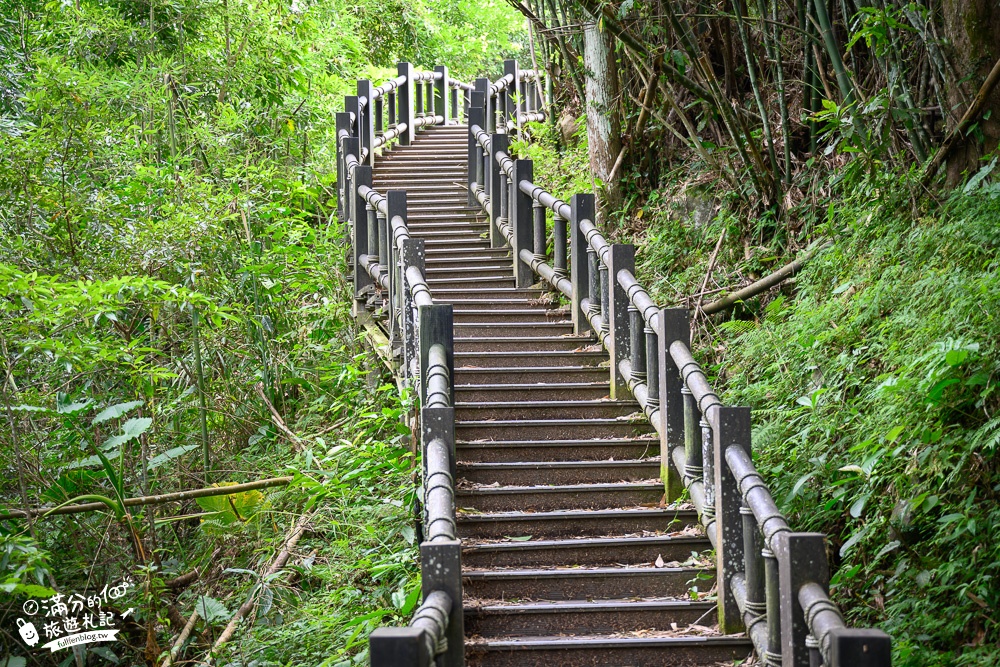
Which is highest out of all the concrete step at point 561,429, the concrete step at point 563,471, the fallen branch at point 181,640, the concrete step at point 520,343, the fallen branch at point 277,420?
the concrete step at point 520,343

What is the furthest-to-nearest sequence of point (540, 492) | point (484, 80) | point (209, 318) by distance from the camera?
point (484, 80)
point (209, 318)
point (540, 492)

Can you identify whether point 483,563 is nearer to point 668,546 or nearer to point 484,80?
point 668,546

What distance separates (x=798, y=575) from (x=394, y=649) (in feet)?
4.56

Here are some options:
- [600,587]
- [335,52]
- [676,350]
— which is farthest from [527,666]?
[335,52]

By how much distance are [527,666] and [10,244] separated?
506 cm

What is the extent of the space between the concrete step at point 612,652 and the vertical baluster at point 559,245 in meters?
3.59

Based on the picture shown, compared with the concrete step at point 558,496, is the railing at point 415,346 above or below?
above

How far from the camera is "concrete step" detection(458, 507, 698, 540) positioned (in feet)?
16.5

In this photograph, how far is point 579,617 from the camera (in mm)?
4426

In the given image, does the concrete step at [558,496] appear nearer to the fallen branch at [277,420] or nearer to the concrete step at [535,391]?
the concrete step at [535,391]

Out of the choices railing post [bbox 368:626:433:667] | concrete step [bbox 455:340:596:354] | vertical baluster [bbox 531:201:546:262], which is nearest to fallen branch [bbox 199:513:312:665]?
concrete step [bbox 455:340:596:354]

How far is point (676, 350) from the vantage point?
4941 mm

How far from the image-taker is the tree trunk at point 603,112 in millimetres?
8547

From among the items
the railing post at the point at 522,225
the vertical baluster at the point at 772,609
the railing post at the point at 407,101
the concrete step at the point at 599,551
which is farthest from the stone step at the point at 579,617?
the railing post at the point at 407,101
